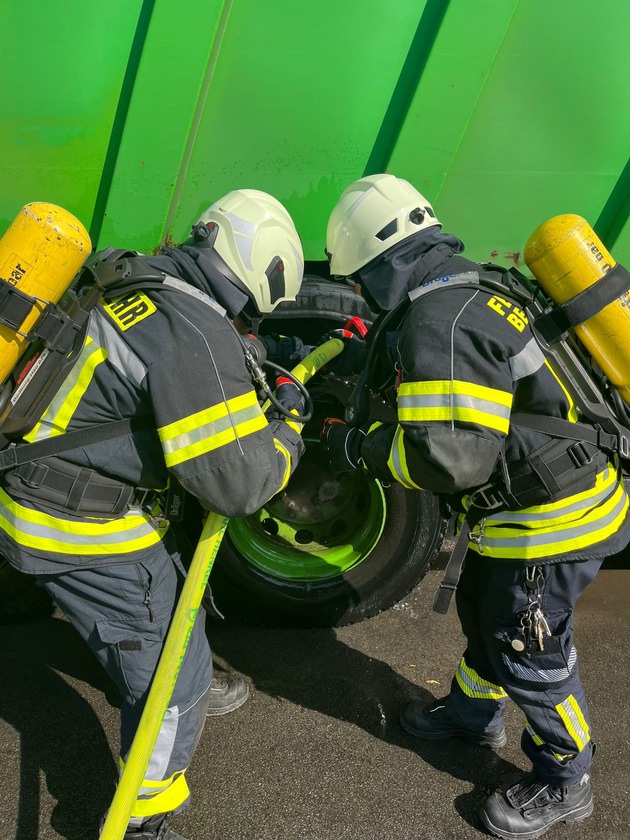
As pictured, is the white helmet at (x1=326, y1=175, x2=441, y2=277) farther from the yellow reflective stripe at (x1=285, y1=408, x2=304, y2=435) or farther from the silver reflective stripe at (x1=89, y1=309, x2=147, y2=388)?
the silver reflective stripe at (x1=89, y1=309, x2=147, y2=388)

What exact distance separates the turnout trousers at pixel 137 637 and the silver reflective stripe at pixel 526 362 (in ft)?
4.28

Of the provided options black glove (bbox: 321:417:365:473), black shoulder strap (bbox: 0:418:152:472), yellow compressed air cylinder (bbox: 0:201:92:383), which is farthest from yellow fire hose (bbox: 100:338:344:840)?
yellow compressed air cylinder (bbox: 0:201:92:383)

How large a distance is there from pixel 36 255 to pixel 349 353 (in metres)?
1.39

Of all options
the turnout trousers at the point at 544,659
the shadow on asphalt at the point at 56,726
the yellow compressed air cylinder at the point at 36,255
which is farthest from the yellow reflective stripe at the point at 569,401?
the shadow on asphalt at the point at 56,726

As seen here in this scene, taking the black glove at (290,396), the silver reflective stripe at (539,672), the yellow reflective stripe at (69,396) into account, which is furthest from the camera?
the black glove at (290,396)

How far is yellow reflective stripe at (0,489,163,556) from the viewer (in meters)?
2.09

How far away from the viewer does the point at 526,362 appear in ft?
6.87

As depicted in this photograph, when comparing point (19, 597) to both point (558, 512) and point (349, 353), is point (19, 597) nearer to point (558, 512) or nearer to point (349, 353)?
point (349, 353)

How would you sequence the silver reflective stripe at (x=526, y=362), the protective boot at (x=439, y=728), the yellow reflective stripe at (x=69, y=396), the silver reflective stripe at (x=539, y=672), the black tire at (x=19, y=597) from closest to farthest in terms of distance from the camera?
the yellow reflective stripe at (x=69, y=396)
the silver reflective stripe at (x=526, y=362)
the silver reflective stripe at (x=539, y=672)
the protective boot at (x=439, y=728)
the black tire at (x=19, y=597)

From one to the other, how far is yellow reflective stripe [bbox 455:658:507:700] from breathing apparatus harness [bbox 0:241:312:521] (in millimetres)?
1559

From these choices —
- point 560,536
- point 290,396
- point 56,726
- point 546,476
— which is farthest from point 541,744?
point 56,726

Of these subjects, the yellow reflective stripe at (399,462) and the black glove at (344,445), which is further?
the black glove at (344,445)

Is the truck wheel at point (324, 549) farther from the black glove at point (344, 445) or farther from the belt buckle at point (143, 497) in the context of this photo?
the belt buckle at point (143, 497)

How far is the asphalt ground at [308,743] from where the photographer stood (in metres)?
2.51
